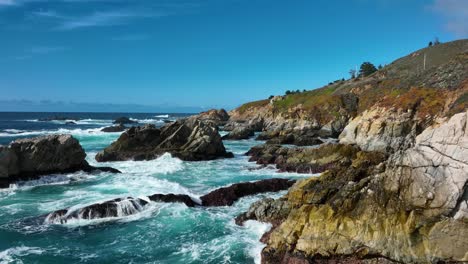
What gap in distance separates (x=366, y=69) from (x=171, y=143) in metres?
106

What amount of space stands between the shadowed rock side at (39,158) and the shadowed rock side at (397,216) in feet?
88.4

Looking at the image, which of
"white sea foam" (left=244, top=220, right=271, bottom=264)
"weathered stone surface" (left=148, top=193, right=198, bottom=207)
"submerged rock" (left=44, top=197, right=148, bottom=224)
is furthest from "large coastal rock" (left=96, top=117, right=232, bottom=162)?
"white sea foam" (left=244, top=220, right=271, bottom=264)

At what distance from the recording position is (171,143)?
51.4 m

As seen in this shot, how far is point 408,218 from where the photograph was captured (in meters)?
15.5

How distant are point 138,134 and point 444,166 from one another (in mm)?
42255

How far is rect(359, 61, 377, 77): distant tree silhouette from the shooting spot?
136 m

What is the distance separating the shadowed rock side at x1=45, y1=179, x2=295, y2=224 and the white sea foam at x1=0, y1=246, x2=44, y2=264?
4.16 meters

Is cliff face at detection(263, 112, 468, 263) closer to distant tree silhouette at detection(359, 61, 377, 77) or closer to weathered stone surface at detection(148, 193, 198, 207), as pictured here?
weathered stone surface at detection(148, 193, 198, 207)

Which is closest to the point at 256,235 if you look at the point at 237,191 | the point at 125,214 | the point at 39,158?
the point at 237,191

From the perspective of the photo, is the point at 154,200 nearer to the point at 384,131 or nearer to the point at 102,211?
the point at 102,211

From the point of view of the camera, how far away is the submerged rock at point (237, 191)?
27703mm

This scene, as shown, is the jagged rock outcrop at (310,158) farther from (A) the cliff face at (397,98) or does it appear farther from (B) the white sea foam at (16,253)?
(B) the white sea foam at (16,253)

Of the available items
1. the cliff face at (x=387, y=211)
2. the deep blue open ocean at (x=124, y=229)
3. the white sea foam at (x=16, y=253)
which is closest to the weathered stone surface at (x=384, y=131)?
the deep blue open ocean at (x=124, y=229)

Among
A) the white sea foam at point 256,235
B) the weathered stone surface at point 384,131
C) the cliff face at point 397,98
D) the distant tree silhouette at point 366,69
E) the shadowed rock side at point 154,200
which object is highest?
the distant tree silhouette at point 366,69
